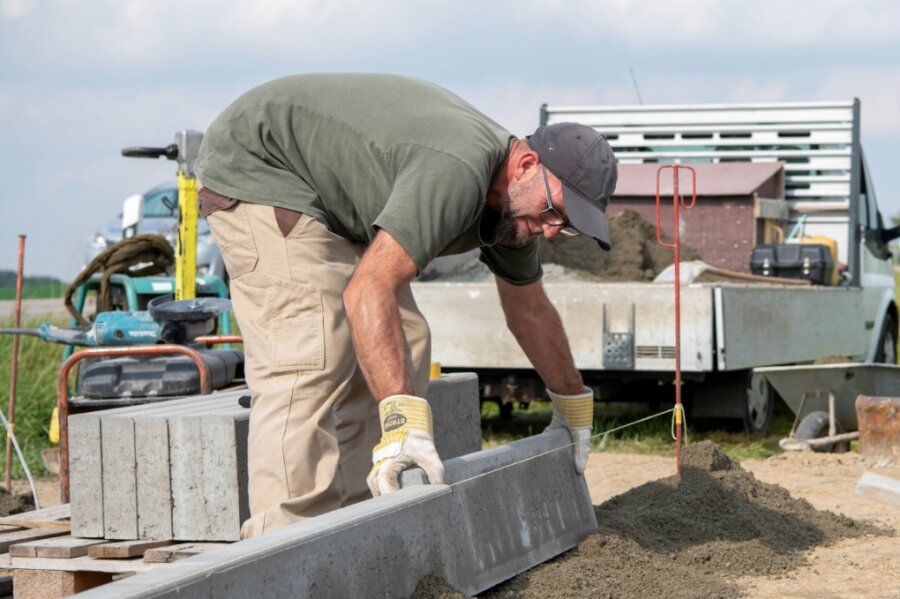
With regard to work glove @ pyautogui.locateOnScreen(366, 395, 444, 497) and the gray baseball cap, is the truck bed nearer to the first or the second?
the gray baseball cap

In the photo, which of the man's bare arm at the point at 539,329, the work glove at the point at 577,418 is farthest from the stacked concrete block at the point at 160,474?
the work glove at the point at 577,418

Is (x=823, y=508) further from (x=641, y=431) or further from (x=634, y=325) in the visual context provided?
(x=641, y=431)

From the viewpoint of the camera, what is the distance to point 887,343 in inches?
462

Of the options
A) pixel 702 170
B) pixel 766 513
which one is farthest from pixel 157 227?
pixel 766 513

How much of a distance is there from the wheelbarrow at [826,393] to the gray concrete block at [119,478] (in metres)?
4.49

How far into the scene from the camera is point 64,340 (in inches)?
244

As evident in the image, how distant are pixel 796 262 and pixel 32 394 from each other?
19.4 feet

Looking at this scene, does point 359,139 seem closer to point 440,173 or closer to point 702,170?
point 440,173

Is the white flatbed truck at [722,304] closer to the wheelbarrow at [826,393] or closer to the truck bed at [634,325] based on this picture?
the truck bed at [634,325]

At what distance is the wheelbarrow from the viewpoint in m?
7.77

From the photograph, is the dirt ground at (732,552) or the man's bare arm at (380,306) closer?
the man's bare arm at (380,306)

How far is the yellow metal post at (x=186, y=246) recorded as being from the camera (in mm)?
6543

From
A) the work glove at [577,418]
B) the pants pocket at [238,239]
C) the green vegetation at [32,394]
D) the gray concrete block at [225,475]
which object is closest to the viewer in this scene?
the pants pocket at [238,239]

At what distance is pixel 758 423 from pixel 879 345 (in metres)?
3.08
